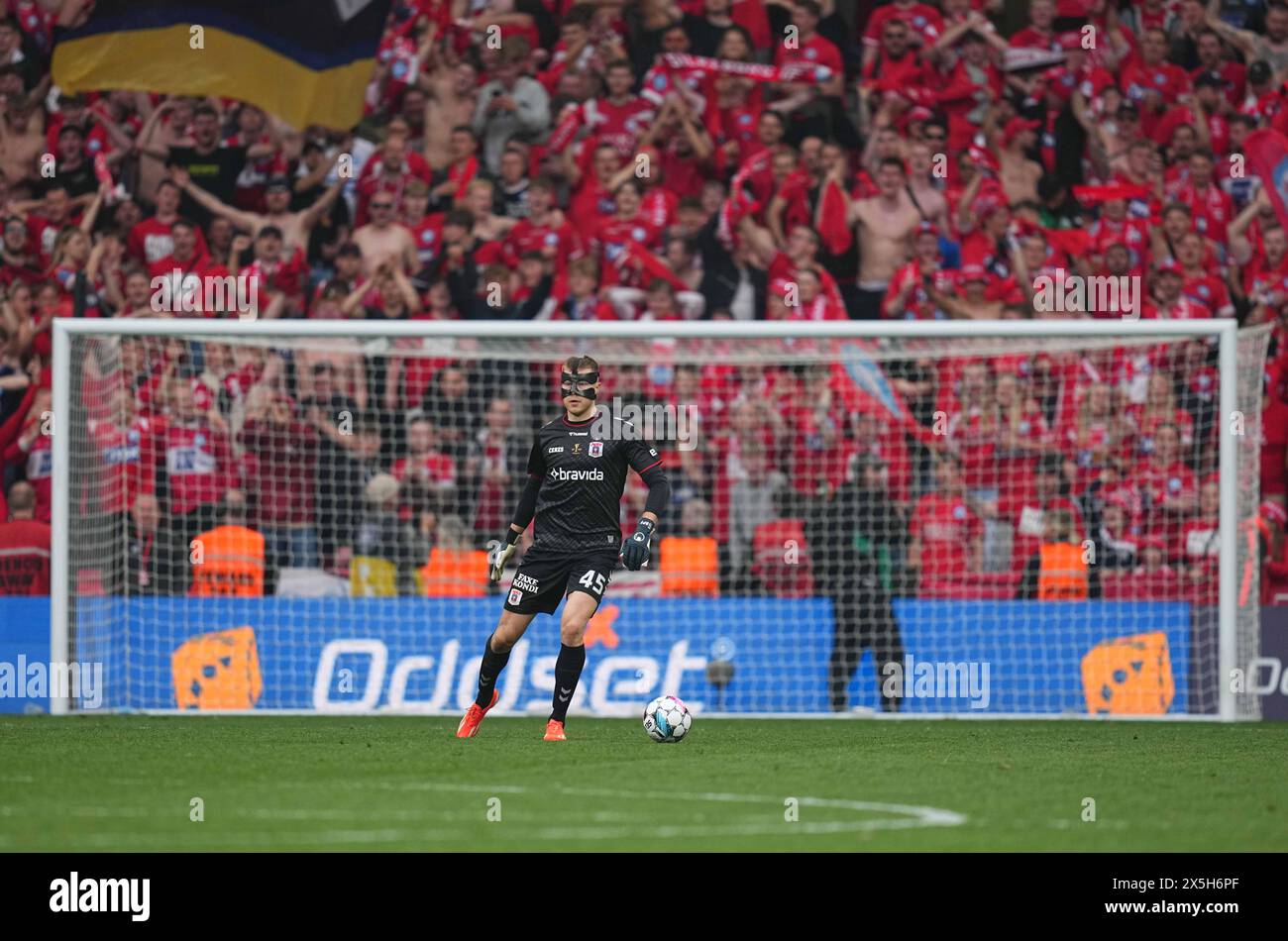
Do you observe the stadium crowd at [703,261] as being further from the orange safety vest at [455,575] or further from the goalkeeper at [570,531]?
the goalkeeper at [570,531]

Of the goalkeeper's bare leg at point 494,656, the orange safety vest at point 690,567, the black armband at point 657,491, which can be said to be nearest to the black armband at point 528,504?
the goalkeeper's bare leg at point 494,656

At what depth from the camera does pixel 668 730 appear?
37.6 ft

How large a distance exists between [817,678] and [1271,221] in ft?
23.2

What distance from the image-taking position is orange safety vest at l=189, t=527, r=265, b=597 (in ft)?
50.1

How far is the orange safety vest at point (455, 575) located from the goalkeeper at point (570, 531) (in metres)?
3.57

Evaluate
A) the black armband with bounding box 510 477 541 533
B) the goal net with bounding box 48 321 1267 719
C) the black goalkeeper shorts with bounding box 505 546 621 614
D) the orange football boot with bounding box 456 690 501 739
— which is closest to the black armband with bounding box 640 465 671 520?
the black goalkeeper shorts with bounding box 505 546 621 614

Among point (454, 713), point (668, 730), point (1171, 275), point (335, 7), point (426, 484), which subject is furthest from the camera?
point (335, 7)

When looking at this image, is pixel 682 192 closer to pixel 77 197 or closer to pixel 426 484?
pixel 426 484

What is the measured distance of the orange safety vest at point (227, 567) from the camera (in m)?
15.3

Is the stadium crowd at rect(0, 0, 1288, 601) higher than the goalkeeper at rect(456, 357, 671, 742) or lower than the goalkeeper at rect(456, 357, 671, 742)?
higher

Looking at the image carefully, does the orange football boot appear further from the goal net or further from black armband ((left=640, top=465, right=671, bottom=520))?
the goal net

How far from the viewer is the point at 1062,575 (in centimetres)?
1536

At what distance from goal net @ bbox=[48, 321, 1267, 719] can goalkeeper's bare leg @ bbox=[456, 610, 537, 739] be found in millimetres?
3001

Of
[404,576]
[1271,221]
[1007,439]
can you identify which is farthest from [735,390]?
[1271,221]
